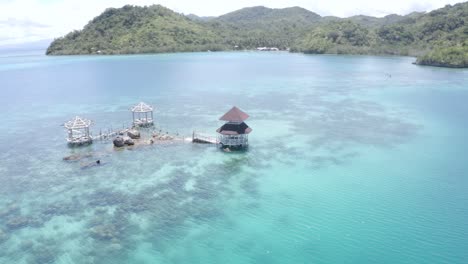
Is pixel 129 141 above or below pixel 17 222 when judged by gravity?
above

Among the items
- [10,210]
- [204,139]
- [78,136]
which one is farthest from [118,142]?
[10,210]

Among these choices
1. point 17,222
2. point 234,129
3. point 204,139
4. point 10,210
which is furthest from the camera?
point 204,139

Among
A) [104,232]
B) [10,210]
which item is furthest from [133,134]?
[104,232]

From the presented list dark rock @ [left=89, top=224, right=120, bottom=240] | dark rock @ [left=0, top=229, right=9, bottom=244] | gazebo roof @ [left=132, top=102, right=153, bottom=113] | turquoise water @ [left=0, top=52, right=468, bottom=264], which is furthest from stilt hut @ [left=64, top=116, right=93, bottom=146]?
dark rock @ [left=89, top=224, right=120, bottom=240]

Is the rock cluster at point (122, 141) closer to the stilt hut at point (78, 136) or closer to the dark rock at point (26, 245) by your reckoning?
the stilt hut at point (78, 136)

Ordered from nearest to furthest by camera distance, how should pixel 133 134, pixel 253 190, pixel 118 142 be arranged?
1. pixel 253 190
2. pixel 118 142
3. pixel 133 134

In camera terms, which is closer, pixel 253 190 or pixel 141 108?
pixel 253 190

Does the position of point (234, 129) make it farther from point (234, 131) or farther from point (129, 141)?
point (129, 141)

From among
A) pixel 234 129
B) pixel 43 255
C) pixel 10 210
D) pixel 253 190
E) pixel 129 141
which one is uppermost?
pixel 234 129
